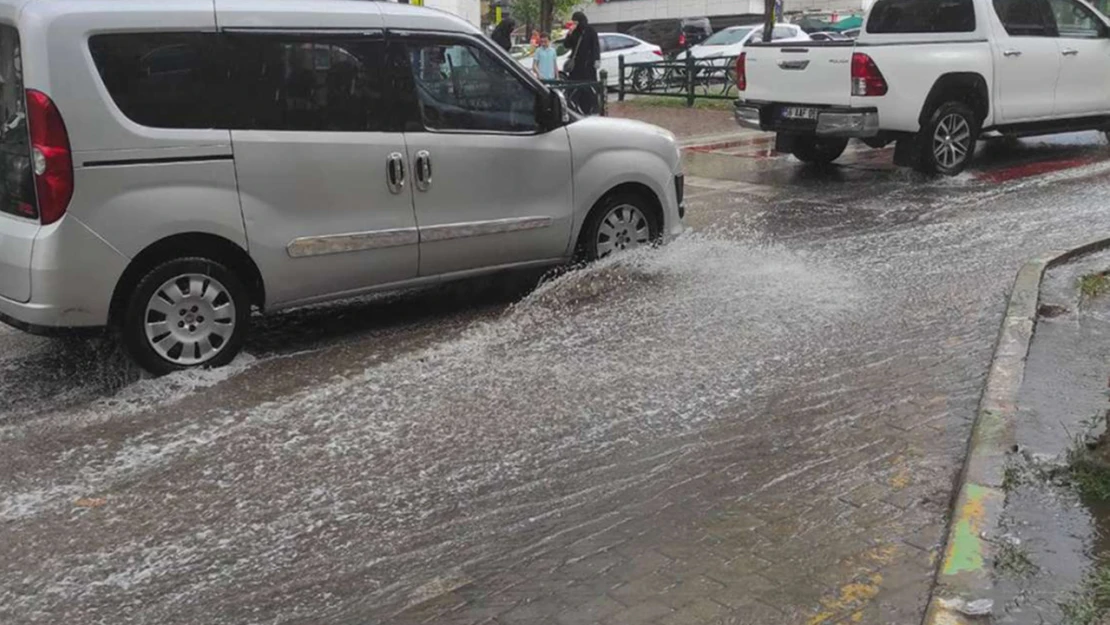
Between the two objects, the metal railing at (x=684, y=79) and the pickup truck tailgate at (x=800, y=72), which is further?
the metal railing at (x=684, y=79)

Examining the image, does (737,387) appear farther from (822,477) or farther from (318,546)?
(318,546)

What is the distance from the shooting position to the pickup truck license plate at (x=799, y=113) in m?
12.0

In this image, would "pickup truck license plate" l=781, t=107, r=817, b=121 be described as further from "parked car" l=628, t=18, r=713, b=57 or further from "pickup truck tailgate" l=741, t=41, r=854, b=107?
"parked car" l=628, t=18, r=713, b=57

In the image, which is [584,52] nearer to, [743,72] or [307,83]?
[743,72]

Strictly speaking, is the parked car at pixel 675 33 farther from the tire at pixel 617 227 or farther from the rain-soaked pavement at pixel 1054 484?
the rain-soaked pavement at pixel 1054 484

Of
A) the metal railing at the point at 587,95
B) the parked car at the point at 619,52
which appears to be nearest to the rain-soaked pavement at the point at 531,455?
Result: the metal railing at the point at 587,95

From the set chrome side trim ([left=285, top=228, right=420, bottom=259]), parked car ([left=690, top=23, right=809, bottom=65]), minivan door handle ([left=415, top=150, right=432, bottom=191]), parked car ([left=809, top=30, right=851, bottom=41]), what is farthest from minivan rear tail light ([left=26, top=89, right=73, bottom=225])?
parked car ([left=690, top=23, right=809, bottom=65])

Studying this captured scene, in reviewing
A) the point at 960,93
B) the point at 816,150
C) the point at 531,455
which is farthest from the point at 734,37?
the point at 531,455

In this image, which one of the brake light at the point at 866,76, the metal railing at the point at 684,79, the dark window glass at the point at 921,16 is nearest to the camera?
the brake light at the point at 866,76

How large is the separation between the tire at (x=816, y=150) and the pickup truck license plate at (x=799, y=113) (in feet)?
3.82

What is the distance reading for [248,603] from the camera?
3.71 m

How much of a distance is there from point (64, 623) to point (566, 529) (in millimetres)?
1735

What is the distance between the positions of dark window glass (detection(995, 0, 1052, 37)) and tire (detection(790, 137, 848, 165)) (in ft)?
7.25

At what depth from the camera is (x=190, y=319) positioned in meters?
5.90
